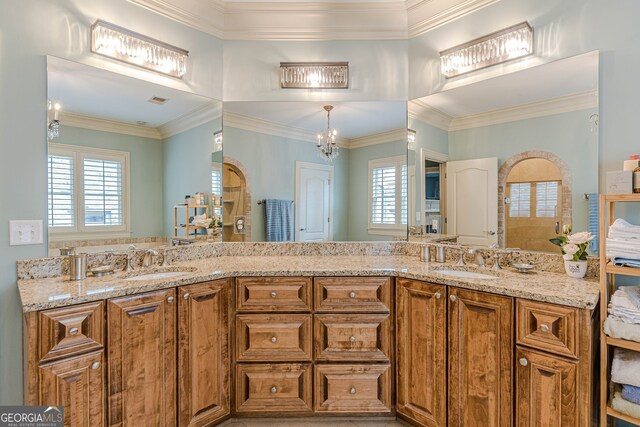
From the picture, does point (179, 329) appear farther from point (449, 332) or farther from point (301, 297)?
point (449, 332)

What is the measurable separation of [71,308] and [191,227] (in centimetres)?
107

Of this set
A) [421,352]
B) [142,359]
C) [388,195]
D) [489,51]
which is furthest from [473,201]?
[142,359]

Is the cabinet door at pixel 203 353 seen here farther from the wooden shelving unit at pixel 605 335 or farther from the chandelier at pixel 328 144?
the wooden shelving unit at pixel 605 335

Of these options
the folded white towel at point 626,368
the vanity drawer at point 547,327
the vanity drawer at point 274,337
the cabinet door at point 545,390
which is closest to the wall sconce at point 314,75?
the vanity drawer at point 274,337

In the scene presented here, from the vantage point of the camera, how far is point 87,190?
6.64 ft

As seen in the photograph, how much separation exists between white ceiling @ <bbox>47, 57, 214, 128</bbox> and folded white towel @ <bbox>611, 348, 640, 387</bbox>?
2.77 m

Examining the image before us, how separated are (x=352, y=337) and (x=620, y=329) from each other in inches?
49.2

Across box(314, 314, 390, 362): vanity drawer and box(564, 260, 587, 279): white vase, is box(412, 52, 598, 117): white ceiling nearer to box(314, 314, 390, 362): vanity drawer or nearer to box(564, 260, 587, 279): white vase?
box(564, 260, 587, 279): white vase

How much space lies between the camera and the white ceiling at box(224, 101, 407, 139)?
262 centimetres

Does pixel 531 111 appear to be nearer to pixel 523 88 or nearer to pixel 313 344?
pixel 523 88

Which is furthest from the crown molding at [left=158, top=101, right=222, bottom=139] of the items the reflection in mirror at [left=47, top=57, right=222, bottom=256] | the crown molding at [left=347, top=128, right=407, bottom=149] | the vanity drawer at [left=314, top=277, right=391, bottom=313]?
the vanity drawer at [left=314, top=277, right=391, bottom=313]

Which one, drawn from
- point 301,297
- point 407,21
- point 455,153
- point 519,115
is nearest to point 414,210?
point 455,153

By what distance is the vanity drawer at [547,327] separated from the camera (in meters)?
1.44

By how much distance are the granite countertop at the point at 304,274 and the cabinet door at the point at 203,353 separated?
101 mm
